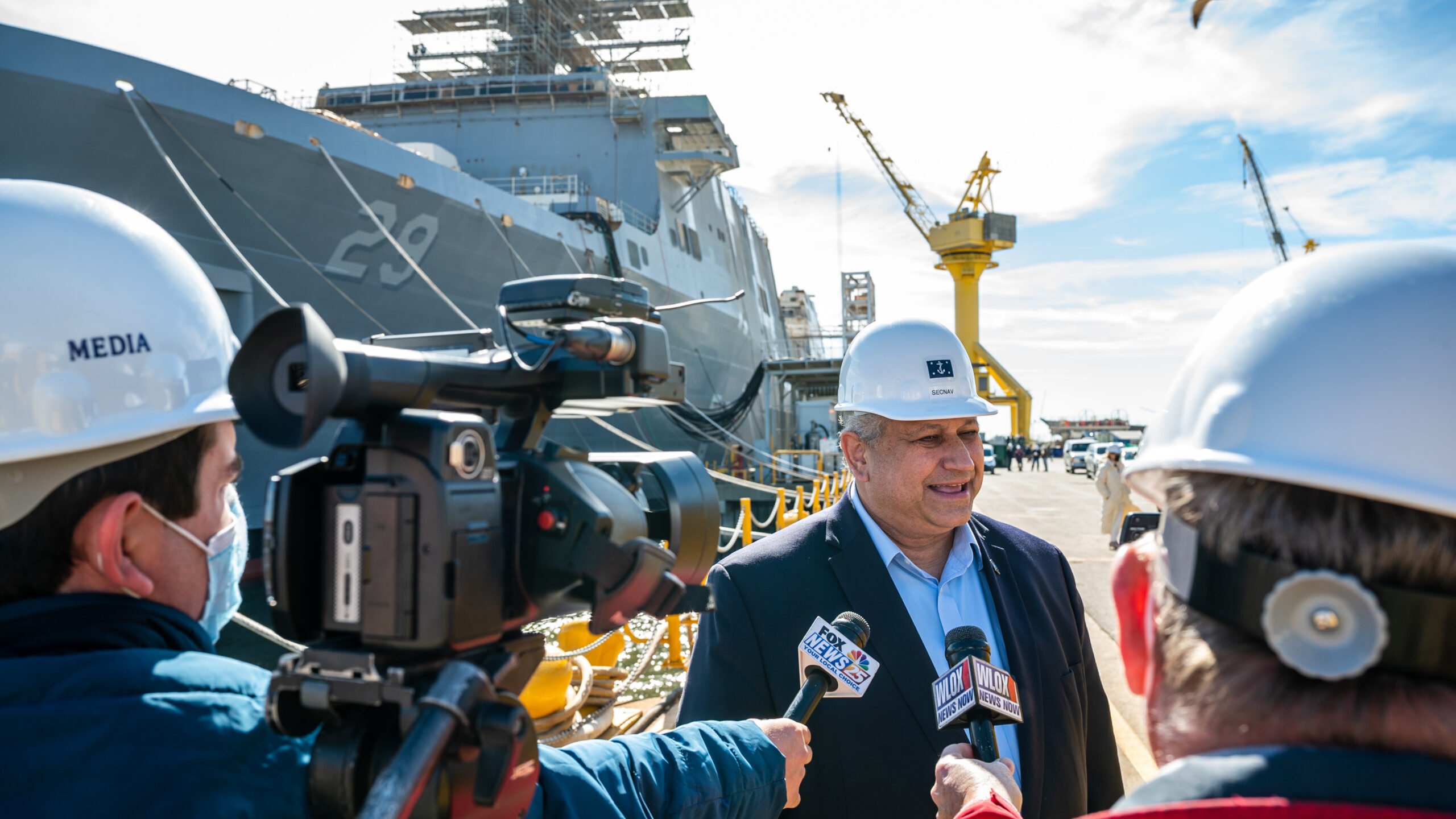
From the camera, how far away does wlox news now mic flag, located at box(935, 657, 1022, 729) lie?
1.71 m

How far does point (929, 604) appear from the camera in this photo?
2531 millimetres

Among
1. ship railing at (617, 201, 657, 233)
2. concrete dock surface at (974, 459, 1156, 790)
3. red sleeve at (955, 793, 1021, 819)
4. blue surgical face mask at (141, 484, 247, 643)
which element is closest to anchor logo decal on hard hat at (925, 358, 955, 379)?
concrete dock surface at (974, 459, 1156, 790)

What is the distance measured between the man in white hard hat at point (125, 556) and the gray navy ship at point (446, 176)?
12cm

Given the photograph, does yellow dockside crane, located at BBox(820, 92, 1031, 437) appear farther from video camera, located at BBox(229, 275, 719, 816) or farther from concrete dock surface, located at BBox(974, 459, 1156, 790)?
video camera, located at BBox(229, 275, 719, 816)

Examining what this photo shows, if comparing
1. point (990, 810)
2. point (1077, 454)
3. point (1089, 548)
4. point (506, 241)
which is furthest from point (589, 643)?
point (1077, 454)

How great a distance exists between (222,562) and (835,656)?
1.18m

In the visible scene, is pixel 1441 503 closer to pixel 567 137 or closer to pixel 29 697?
pixel 29 697

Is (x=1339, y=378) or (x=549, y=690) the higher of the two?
(x=1339, y=378)

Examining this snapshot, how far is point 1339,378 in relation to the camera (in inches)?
33.7

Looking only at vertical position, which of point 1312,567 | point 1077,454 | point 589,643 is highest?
point 1312,567

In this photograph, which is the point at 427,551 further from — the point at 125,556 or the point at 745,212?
the point at 745,212

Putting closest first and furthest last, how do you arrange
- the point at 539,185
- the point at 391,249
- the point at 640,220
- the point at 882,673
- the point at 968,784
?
the point at 968,784, the point at 882,673, the point at 391,249, the point at 539,185, the point at 640,220

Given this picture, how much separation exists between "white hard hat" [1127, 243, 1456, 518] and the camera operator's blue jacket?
1157 mm

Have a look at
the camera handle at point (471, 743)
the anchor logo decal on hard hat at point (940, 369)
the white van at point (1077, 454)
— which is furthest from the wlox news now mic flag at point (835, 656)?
the white van at point (1077, 454)
